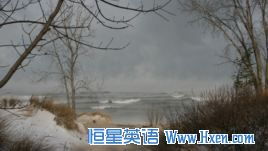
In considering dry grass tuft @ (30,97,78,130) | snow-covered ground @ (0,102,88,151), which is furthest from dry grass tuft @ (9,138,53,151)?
dry grass tuft @ (30,97,78,130)

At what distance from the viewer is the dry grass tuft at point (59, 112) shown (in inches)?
514

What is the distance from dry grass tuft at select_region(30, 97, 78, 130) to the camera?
13.0m

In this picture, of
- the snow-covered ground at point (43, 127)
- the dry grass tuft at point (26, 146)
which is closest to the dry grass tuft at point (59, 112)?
the snow-covered ground at point (43, 127)

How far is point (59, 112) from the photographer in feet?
44.4

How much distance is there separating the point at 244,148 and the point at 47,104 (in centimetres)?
853

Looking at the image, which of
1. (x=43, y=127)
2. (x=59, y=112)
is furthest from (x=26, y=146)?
(x=59, y=112)

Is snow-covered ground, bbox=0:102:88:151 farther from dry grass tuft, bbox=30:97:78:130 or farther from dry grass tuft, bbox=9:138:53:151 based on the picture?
dry grass tuft, bbox=9:138:53:151

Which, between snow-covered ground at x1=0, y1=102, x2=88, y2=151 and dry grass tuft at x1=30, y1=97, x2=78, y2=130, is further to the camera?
dry grass tuft at x1=30, y1=97, x2=78, y2=130

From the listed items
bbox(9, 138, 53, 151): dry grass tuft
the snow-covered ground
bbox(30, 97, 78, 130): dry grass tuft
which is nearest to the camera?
bbox(9, 138, 53, 151): dry grass tuft

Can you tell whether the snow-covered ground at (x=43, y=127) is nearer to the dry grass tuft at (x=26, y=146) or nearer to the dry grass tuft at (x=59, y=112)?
the dry grass tuft at (x=59, y=112)

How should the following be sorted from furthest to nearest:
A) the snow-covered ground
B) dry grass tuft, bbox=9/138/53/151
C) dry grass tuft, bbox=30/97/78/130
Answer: dry grass tuft, bbox=30/97/78/130 < the snow-covered ground < dry grass tuft, bbox=9/138/53/151

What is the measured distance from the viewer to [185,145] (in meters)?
7.92

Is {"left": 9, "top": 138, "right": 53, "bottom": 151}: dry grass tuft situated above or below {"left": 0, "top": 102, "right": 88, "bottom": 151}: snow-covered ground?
below

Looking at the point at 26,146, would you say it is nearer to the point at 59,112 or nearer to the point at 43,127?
the point at 43,127
